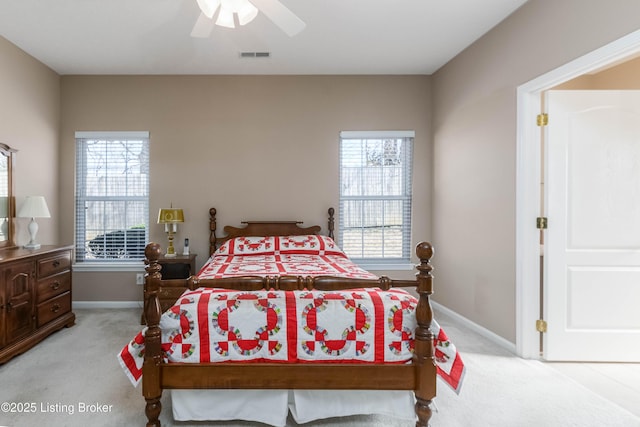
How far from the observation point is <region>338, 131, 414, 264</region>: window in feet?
13.9

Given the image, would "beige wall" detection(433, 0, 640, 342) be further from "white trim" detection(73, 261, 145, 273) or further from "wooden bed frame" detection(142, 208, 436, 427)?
"white trim" detection(73, 261, 145, 273)

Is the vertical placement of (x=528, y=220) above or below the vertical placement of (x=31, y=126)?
below

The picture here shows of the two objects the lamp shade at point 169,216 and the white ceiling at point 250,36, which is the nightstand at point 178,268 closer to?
the lamp shade at point 169,216

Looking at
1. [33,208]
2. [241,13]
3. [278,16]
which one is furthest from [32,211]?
[278,16]

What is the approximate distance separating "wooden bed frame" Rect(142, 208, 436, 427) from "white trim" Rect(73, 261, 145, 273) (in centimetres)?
265

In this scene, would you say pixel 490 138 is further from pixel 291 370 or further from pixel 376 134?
pixel 291 370

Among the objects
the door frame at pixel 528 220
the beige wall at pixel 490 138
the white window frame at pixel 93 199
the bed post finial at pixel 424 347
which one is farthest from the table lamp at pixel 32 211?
the door frame at pixel 528 220

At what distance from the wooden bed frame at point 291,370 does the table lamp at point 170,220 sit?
216 centimetres

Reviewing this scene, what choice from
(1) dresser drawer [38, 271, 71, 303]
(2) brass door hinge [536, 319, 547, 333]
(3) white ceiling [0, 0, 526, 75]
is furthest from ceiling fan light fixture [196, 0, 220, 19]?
(2) brass door hinge [536, 319, 547, 333]

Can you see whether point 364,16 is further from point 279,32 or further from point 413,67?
point 413,67

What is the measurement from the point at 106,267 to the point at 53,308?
0.88 metres

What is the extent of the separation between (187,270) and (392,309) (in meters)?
2.61

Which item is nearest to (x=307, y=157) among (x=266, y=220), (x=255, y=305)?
(x=266, y=220)

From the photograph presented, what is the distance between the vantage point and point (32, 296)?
116 inches
